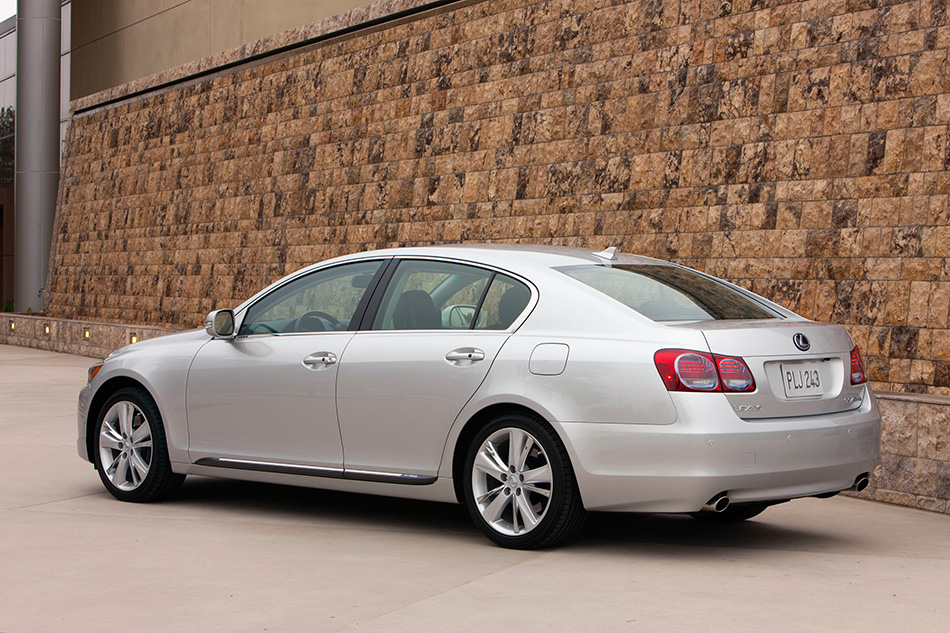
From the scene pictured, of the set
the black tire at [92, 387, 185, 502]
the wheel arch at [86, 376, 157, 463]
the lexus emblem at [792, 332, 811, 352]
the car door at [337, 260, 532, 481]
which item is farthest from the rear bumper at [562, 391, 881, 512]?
the wheel arch at [86, 376, 157, 463]

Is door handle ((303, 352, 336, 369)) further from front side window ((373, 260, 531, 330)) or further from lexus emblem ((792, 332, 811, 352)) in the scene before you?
lexus emblem ((792, 332, 811, 352))

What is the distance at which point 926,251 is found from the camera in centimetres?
894

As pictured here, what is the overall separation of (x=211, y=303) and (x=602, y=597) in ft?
47.9

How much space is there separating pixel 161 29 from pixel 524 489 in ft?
82.9

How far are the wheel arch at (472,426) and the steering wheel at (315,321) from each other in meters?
1.07

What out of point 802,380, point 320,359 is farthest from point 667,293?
point 320,359

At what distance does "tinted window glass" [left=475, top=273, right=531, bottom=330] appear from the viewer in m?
6.05

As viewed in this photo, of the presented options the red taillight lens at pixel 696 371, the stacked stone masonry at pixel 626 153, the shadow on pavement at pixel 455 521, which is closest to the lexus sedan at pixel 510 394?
the red taillight lens at pixel 696 371

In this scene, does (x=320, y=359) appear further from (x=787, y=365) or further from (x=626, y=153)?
(x=626, y=153)

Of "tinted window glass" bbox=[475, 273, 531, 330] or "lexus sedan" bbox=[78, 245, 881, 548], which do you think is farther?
"tinted window glass" bbox=[475, 273, 531, 330]

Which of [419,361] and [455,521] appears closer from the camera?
[419,361]

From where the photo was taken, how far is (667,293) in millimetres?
6148

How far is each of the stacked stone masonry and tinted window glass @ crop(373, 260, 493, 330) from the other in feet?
11.0

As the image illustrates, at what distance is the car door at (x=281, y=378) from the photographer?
649 centimetres
